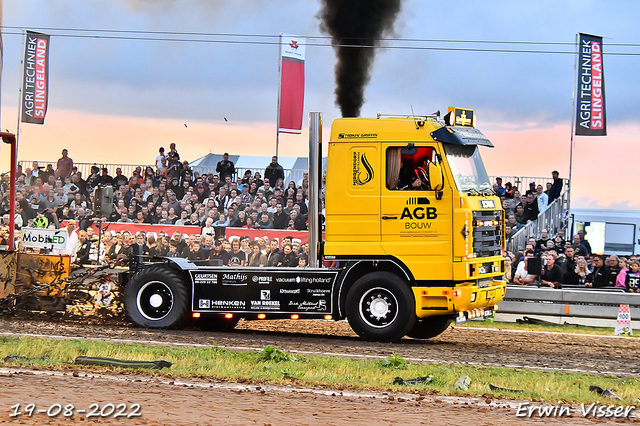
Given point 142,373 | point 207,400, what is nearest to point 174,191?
point 142,373

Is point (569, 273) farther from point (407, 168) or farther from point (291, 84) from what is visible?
point (291, 84)

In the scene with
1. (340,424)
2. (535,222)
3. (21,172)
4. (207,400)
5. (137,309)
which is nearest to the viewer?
(340,424)

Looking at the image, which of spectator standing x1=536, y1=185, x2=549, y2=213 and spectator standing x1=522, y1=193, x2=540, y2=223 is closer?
spectator standing x1=522, y1=193, x2=540, y2=223

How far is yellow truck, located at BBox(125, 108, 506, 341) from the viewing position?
40.7 feet

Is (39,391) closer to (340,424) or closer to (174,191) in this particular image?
(340,424)

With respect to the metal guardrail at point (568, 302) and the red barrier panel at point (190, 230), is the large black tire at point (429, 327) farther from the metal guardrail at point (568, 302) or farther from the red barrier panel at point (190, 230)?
the red barrier panel at point (190, 230)

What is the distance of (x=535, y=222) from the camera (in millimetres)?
22047

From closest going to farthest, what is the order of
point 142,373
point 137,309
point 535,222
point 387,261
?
1. point 142,373
2. point 387,261
3. point 137,309
4. point 535,222

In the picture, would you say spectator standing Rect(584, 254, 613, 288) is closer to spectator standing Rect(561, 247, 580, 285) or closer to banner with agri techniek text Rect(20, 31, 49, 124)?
spectator standing Rect(561, 247, 580, 285)

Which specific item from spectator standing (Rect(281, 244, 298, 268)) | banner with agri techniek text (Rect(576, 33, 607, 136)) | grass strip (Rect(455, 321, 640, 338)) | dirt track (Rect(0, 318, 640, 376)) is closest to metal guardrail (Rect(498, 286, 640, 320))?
grass strip (Rect(455, 321, 640, 338))

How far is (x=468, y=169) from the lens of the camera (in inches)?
501

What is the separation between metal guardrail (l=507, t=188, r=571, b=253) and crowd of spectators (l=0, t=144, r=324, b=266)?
562cm

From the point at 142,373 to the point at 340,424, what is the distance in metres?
3.05

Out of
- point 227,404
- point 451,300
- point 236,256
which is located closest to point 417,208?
point 451,300
